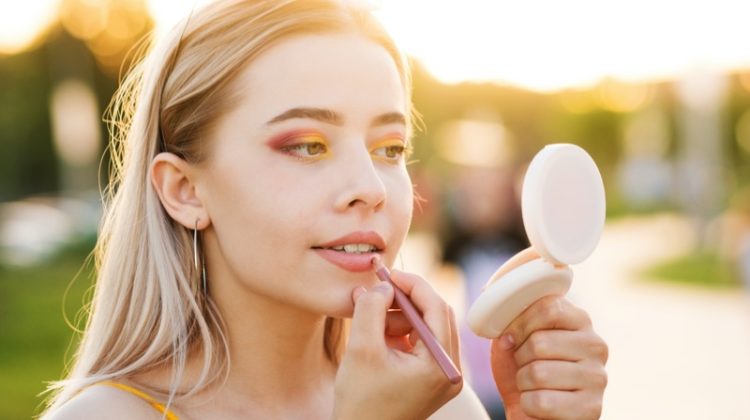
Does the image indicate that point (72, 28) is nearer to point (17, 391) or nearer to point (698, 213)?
point (698, 213)

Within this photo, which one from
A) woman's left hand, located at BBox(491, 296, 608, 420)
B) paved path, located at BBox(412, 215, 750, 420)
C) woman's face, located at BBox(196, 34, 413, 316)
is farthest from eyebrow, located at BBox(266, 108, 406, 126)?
paved path, located at BBox(412, 215, 750, 420)

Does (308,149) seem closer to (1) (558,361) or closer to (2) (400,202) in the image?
(2) (400,202)

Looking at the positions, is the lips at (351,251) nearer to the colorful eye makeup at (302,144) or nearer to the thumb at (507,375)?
the colorful eye makeup at (302,144)

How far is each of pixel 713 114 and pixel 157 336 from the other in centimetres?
2192

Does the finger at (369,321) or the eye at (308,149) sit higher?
the eye at (308,149)

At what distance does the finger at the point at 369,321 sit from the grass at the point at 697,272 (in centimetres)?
1427

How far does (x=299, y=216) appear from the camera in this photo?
1.91 metres

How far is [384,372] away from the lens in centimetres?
179

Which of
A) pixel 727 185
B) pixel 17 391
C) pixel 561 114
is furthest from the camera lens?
pixel 561 114

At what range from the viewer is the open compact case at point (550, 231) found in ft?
5.90

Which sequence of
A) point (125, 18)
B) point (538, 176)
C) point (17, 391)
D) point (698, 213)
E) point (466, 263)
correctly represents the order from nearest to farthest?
point (538, 176) → point (466, 263) → point (17, 391) → point (698, 213) → point (125, 18)

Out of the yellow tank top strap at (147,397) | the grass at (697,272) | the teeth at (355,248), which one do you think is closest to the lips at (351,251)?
the teeth at (355,248)

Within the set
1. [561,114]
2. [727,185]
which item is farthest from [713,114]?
[561,114]

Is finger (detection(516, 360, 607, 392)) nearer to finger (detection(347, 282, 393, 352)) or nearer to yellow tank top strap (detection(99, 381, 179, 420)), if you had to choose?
finger (detection(347, 282, 393, 352))
